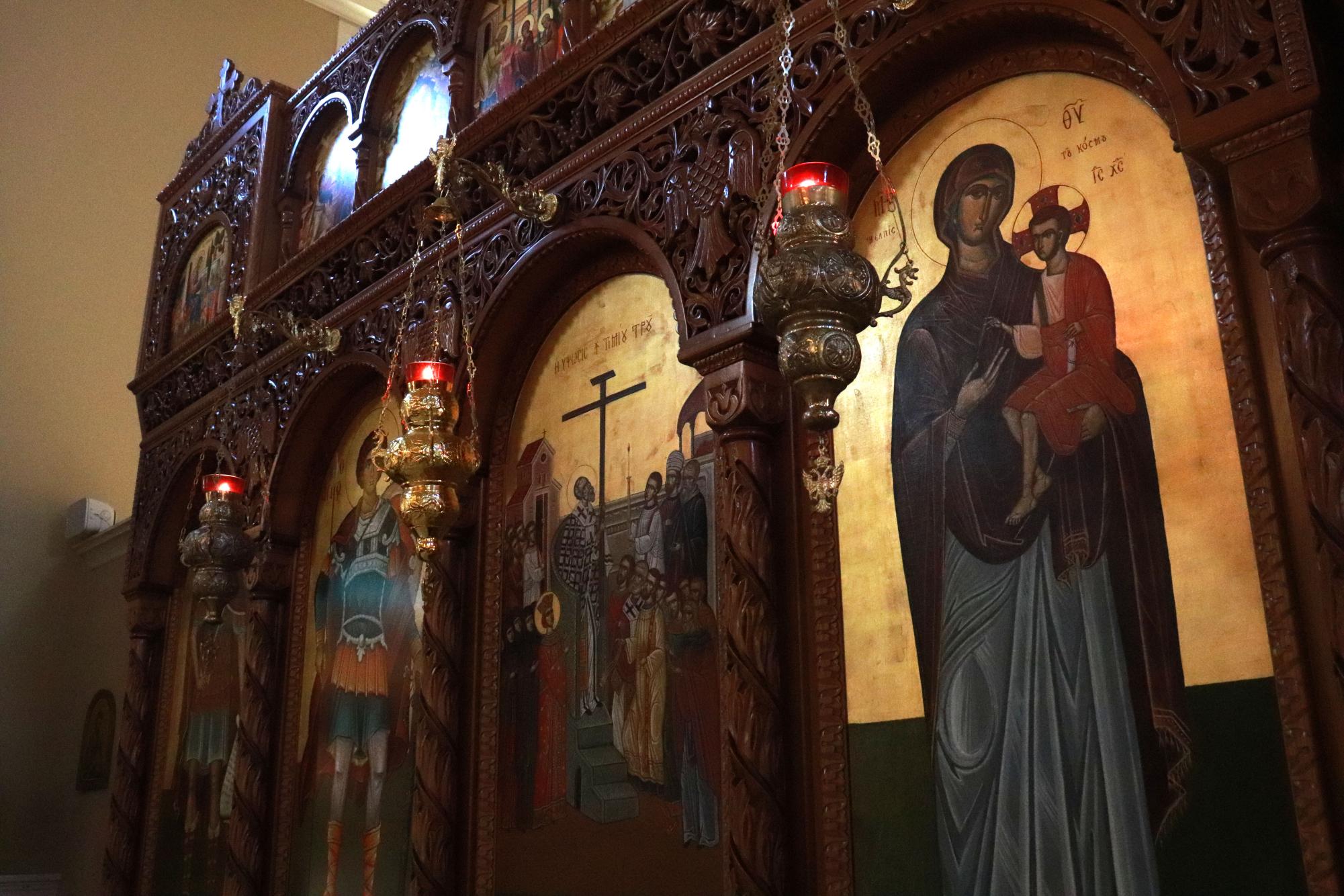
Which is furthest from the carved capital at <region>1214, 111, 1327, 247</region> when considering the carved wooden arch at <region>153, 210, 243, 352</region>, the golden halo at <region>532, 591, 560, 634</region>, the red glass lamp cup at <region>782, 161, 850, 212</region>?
the carved wooden arch at <region>153, 210, 243, 352</region>

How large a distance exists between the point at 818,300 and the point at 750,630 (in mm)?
1075

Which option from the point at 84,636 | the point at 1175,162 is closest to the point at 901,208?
the point at 1175,162

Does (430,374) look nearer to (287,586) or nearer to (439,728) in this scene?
(439,728)

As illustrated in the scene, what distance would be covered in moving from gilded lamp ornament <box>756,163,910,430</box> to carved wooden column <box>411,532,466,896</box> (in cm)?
236

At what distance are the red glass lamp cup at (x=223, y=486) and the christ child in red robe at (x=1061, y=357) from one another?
3921mm

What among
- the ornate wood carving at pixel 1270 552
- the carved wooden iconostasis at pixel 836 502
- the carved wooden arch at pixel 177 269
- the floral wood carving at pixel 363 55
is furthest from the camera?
the carved wooden arch at pixel 177 269

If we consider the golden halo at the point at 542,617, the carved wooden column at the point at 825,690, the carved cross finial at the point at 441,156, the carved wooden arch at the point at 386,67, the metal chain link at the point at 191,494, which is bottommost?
the carved wooden column at the point at 825,690

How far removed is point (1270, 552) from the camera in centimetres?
261

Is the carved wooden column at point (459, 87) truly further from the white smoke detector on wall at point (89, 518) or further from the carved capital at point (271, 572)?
the white smoke detector on wall at point (89, 518)

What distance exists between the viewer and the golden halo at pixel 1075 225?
3203mm

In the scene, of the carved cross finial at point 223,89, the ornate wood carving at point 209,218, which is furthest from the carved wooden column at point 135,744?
the carved cross finial at point 223,89

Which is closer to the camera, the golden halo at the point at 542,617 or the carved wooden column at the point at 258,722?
the golden halo at the point at 542,617

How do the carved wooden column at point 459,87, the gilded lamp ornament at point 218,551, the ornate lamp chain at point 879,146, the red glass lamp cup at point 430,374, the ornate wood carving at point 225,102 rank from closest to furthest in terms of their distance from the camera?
the ornate lamp chain at point 879,146 → the red glass lamp cup at point 430,374 → the gilded lamp ornament at point 218,551 → the carved wooden column at point 459,87 → the ornate wood carving at point 225,102

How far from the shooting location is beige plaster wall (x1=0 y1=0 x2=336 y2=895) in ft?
31.0
